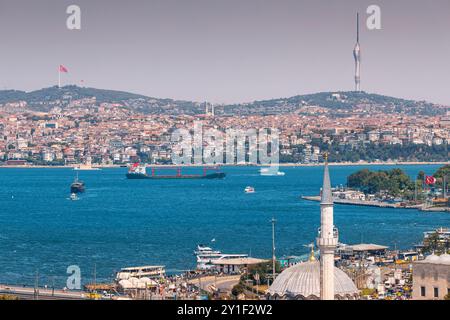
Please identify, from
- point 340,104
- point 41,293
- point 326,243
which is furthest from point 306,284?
point 340,104

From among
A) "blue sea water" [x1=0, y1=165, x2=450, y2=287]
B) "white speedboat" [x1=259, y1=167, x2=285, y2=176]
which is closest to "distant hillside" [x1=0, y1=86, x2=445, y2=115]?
"white speedboat" [x1=259, y1=167, x2=285, y2=176]

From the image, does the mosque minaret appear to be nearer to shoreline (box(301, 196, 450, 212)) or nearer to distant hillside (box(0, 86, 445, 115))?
shoreline (box(301, 196, 450, 212))

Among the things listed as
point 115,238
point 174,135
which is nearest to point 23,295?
point 115,238

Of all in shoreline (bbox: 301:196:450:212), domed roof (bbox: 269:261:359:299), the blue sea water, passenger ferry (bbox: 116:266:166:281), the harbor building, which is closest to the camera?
domed roof (bbox: 269:261:359:299)

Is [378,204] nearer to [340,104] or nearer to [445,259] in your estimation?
[445,259]

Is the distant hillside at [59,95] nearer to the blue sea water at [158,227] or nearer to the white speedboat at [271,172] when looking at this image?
the white speedboat at [271,172]

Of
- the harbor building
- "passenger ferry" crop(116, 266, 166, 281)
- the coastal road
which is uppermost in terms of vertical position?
the harbor building
